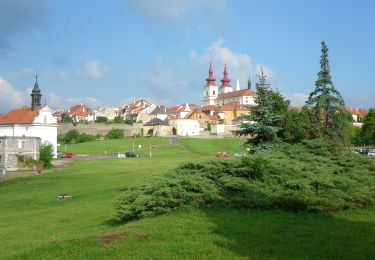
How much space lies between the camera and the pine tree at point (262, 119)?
23547mm

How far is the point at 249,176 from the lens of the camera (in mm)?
14680

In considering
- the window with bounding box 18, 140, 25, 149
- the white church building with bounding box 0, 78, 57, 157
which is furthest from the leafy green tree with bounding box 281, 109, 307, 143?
the white church building with bounding box 0, 78, 57, 157

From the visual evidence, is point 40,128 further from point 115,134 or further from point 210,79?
point 210,79

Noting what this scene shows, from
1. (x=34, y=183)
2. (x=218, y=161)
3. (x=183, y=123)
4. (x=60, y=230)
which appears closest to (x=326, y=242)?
(x=218, y=161)

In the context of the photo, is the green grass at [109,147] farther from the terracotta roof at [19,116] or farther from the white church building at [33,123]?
the terracotta roof at [19,116]

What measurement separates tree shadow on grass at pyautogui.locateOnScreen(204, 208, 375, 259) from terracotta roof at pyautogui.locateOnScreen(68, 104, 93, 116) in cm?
16182

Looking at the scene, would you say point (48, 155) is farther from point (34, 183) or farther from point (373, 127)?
point (373, 127)

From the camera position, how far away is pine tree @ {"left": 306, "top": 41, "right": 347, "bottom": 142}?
93.8 ft

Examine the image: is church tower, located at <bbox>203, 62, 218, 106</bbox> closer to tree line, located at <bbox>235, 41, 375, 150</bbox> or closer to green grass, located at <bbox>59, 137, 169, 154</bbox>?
green grass, located at <bbox>59, 137, 169, 154</bbox>

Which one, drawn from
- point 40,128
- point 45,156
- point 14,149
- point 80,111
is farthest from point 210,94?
point 14,149

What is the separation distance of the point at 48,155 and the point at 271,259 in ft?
181

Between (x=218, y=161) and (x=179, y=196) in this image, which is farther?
(x=218, y=161)

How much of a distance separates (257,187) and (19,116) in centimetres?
6664

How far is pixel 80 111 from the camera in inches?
6722
